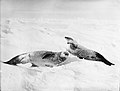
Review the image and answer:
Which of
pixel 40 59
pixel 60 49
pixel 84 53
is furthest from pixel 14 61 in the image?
pixel 84 53

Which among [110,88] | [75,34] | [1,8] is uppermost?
[1,8]

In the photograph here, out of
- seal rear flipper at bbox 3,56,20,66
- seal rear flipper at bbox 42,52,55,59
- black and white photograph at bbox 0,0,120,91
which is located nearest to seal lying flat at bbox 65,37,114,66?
black and white photograph at bbox 0,0,120,91

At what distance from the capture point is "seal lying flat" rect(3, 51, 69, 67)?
3.53ft

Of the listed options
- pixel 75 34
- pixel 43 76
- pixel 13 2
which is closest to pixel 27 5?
pixel 13 2

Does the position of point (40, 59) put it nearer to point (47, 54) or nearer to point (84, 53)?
point (47, 54)

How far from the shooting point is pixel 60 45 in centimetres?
112

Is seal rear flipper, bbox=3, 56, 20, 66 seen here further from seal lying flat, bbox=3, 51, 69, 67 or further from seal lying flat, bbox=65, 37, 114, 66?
seal lying flat, bbox=65, 37, 114, 66

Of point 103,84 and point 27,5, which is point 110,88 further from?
point 27,5

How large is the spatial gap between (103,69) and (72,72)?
169mm

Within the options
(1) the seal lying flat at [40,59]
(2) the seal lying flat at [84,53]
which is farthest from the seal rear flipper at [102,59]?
(1) the seal lying flat at [40,59]

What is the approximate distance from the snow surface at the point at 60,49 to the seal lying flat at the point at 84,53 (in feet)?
0.08

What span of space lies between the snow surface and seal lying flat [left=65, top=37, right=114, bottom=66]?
2 cm

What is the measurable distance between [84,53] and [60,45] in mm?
138

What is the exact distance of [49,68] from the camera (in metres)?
1.07
